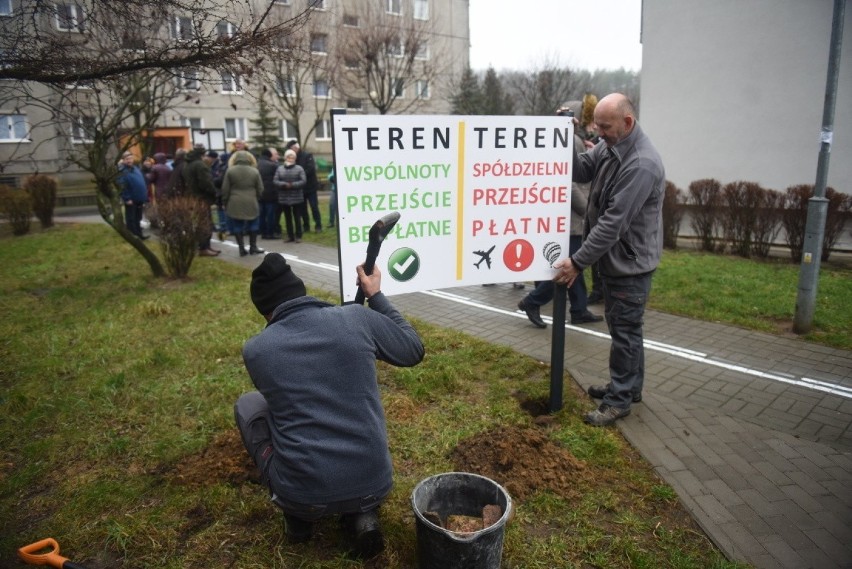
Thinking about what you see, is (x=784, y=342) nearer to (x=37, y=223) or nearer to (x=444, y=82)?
(x=37, y=223)

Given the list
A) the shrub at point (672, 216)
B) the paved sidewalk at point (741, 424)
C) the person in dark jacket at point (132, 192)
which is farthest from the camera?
the person in dark jacket at point (132, 192)

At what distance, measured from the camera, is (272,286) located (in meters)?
2.56

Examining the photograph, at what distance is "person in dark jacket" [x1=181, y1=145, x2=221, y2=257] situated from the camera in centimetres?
1081

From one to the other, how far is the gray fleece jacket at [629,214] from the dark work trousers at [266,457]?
2.20 m

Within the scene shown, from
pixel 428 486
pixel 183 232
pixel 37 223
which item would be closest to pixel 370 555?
pixel 428 486

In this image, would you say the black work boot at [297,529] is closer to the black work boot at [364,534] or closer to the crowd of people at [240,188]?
the black work boot at [364,534]

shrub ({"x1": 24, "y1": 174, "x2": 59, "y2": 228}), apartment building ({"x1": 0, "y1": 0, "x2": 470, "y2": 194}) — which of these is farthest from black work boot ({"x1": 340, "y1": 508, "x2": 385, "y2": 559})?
shrub ({"x1": 24, "y1": 174, "x2": 59, "y2": 228})

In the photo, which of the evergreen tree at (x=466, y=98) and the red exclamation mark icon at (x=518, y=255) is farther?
the evergreen tree at (x=466, y=98)

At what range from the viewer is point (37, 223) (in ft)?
55.4

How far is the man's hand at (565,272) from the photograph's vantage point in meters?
3.93

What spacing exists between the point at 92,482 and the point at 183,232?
5628mm

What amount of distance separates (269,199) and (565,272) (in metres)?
9.34

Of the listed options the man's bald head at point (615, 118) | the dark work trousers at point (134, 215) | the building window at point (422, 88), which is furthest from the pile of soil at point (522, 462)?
the building window at point (422, 88)

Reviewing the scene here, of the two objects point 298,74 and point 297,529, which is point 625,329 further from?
point 298,74
